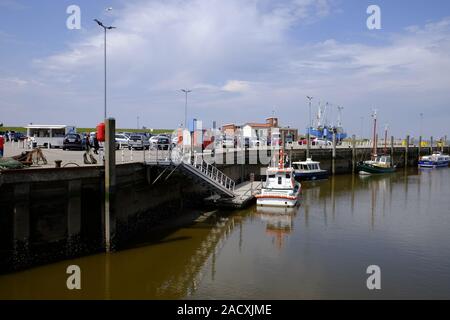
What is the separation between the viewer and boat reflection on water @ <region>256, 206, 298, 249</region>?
2495cm

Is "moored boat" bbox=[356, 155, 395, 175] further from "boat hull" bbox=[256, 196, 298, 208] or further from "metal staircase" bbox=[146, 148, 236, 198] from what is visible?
"metal staircase" bbox=[146, 148, 236, 198]

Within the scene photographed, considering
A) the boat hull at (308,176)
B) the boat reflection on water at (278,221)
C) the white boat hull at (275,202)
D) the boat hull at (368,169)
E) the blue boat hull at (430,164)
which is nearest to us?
the boat reflection on water at (278,221)

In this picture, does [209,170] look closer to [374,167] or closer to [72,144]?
[72,144]

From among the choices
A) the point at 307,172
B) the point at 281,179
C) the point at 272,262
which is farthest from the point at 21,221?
the point at 307,172

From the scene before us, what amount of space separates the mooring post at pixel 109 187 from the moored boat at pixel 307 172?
3456 cm

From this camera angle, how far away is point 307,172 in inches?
2058

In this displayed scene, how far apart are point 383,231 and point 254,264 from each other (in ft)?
36.0

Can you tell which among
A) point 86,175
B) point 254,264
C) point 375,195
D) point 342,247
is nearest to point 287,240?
point 342,247

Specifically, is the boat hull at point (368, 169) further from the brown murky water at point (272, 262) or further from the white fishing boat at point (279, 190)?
the brown murky water at point (272, 262)

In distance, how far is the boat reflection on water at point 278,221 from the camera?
25.0m

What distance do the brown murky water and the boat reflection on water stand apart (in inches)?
2.7
